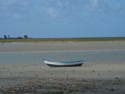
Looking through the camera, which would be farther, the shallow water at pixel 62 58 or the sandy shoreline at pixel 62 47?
the sandy shoreline at pixel 62 47

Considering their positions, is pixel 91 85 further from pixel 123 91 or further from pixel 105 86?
pixel 123 91

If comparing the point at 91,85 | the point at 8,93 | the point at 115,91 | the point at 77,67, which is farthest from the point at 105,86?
the point at 77,67

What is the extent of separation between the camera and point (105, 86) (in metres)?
18.2

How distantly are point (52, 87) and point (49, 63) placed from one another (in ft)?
49.5

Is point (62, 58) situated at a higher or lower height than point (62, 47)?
higher

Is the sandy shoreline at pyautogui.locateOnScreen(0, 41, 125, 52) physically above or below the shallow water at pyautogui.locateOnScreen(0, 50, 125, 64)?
below

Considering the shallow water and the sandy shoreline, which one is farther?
the sandy shoreline

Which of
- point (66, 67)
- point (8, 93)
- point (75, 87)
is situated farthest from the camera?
point (66, 67)

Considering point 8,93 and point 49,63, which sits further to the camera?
point 49,63

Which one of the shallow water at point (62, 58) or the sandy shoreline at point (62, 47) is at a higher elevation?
the shallow water at point (62, 58)

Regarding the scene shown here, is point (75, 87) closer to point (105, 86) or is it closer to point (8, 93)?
point (105, 86)

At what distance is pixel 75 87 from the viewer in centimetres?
1766

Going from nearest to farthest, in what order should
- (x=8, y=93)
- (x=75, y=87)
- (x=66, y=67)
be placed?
(x=8, y=93) → (x=75, y=87) → (x=66, y=67)

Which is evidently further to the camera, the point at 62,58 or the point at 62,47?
the point at 62,47
